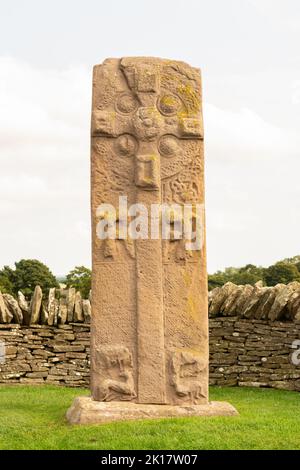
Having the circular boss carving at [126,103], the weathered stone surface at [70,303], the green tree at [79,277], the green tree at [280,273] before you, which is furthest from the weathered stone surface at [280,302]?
the green tree at [280,273]

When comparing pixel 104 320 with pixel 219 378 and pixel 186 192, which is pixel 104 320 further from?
pixel 219 378

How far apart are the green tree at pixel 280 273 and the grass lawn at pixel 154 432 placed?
63.5 feet

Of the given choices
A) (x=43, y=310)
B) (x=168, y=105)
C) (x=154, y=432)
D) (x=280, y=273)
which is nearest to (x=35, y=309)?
(x=43, y=310)

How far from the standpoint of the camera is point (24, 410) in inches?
341

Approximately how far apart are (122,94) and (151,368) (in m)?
3.17

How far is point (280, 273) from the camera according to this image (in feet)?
93.5

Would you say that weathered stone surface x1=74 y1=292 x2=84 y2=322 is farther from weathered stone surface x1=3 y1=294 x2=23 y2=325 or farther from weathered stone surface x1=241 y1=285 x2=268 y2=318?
weathered stone surface x1=241 y1=285 x2=268 y2=318

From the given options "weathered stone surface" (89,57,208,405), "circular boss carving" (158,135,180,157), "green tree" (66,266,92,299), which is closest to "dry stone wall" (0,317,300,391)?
"weathered stone surface" (89,57,208,405)

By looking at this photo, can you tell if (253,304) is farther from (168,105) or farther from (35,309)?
(168,105)

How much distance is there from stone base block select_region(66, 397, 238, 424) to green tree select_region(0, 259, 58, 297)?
740 inches

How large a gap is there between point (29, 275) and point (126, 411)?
784 inches

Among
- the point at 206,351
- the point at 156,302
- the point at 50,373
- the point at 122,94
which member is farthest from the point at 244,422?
the point at 50,373

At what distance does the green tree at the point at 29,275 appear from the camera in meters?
26.8
